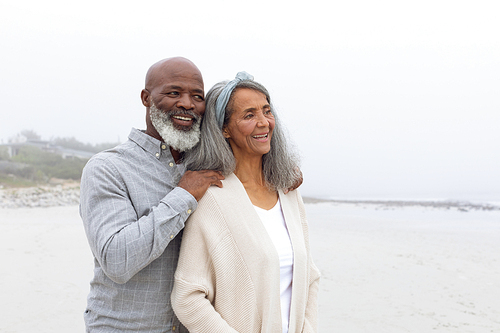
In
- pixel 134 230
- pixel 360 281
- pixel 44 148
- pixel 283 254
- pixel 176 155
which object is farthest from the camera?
pixel 44 148

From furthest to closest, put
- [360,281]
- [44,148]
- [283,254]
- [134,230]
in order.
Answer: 1. [44,148]
2. [360,281]
3. [283,254]
4. [134,230]

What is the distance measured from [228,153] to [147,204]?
1.70 ft

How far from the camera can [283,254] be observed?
213 centimetres

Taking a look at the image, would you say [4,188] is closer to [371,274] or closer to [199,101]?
[371,274]

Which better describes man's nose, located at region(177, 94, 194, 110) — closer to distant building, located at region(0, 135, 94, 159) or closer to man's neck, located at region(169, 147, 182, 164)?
man's neck, located at region(169, 147, 182, 164)

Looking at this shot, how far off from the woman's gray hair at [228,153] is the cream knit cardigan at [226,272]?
6.8 inches

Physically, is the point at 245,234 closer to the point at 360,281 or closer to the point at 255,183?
the point at 255,183

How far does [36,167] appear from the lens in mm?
34469

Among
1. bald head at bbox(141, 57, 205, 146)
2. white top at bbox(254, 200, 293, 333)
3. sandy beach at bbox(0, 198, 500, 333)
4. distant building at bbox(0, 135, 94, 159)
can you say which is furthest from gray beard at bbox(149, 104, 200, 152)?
distant building at bbox(0, 135, 94, 159)

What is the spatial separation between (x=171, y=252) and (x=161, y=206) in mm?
340

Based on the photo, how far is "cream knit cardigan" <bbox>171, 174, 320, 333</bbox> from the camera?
1.90 meters

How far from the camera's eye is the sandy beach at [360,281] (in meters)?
5.96

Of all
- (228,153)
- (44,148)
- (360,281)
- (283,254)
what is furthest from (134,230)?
(44,148)

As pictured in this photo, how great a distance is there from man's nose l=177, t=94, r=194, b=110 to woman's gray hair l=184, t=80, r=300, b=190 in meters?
0.13
